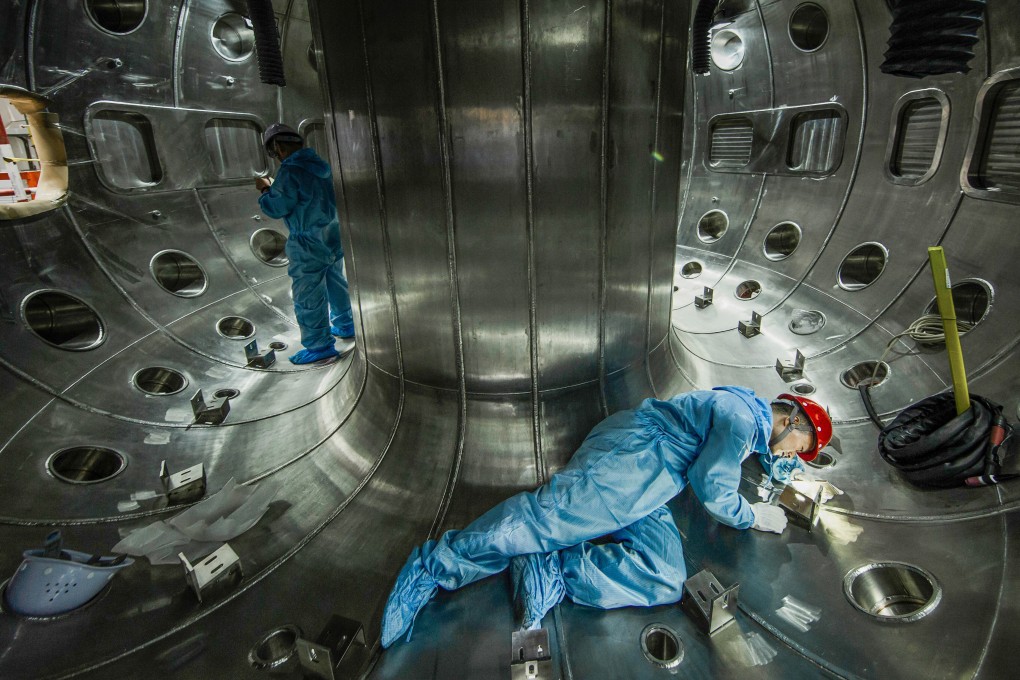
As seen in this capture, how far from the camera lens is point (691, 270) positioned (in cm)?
514

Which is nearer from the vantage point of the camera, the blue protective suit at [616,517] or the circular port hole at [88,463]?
the blue protective suit at [616,517]

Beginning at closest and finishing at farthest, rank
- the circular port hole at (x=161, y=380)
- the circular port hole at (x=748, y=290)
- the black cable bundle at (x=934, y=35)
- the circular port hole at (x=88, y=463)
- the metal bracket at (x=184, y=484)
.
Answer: the black cable bundle at (x=934, y=35), the metal bracket at (x=184, y=484), the circular port hole at (x=88, y=463), the circular port hole at (x=161, y=380), the circular port hole at (x=748, y=290)

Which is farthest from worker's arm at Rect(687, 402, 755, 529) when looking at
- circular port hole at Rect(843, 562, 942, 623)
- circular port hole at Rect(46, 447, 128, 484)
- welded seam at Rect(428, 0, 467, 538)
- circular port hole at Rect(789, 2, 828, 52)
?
circular port hole at Rect(789, 2, 828, 52)

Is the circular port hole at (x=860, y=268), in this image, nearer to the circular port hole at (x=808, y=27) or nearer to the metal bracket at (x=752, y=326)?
the metal bracket at (x=752, y=326)

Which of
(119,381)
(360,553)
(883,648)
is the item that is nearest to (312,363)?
(119,381)

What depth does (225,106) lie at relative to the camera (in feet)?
14.6

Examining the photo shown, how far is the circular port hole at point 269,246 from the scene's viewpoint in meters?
4.88

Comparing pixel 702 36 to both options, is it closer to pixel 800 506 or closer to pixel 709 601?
pixel 800 506

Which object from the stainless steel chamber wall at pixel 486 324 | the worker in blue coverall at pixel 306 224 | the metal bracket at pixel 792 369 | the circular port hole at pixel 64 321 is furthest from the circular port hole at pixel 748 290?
the circular port hole at pixel 64 321

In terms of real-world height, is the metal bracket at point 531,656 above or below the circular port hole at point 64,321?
below

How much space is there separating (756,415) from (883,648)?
34.4 inches

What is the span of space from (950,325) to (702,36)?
304 cm

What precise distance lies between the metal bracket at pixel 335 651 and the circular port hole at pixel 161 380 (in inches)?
99.0

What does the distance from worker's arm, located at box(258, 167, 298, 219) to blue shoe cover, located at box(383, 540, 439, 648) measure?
9.36ft
